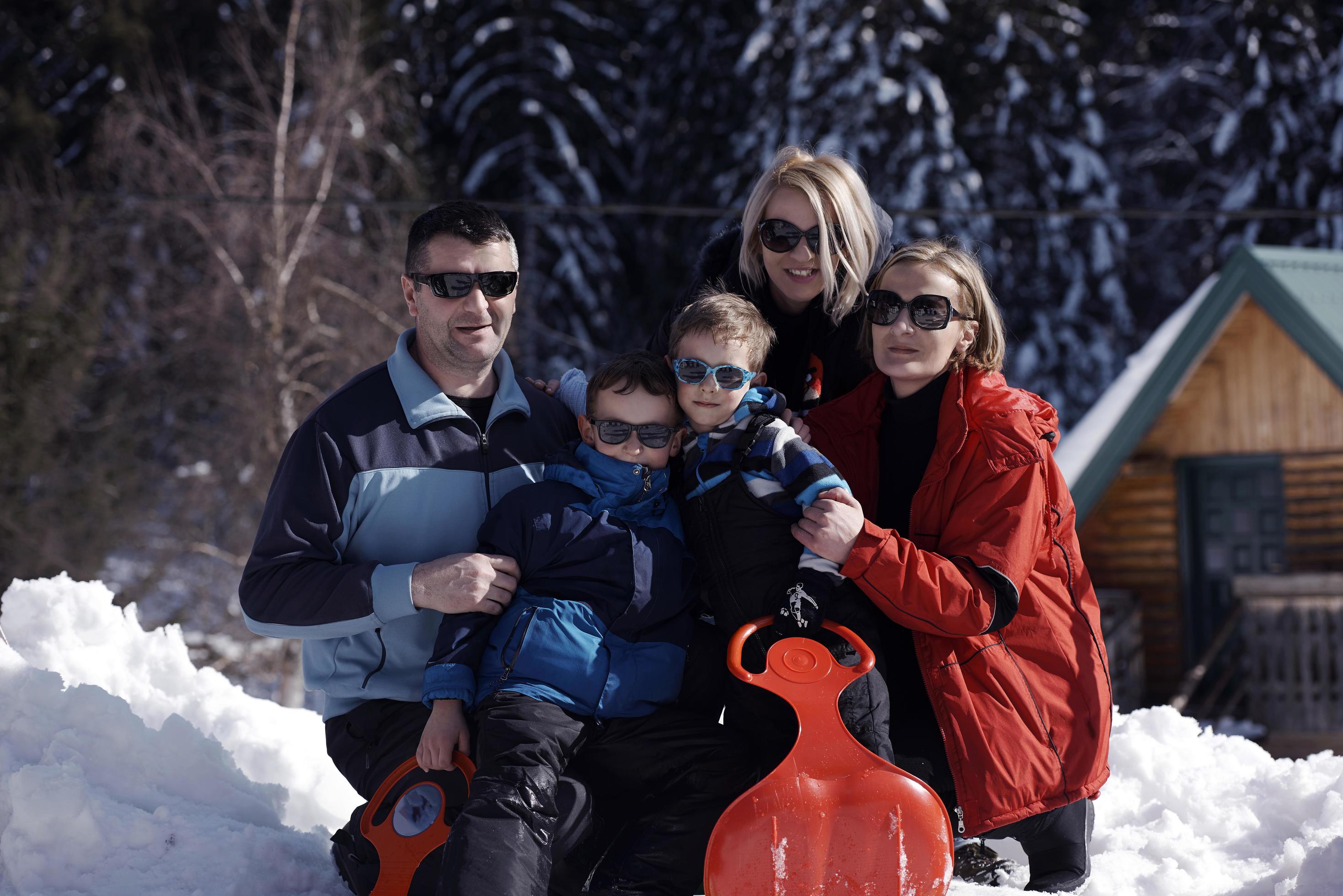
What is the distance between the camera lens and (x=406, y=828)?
290 centimetres

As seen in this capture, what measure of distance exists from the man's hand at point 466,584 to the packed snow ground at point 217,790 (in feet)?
2.83

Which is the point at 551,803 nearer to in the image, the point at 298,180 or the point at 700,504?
the point at 700,504

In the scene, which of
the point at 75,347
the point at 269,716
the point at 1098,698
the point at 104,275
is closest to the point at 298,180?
the point at 75,347

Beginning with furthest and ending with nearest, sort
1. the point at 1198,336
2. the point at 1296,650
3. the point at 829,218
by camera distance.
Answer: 1. the point at 1198,336
2. the point at 1296,650
3. the point at 829,218

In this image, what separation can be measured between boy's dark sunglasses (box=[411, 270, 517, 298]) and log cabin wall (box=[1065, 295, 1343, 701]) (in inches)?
320

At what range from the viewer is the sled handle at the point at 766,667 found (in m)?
2.73

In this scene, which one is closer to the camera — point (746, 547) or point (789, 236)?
point (746, 547)

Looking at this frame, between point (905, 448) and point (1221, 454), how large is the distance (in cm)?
859

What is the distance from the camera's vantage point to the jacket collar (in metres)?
3.21

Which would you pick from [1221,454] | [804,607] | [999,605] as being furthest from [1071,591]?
[1221,454]

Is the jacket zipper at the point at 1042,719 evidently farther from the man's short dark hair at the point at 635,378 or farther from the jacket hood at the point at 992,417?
the man's short dark hair at the point at 635,378

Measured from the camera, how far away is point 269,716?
166 inches

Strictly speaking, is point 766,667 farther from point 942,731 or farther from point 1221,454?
point 1221,454

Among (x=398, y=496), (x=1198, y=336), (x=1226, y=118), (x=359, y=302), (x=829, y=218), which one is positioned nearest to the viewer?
(x=398, y=496)
